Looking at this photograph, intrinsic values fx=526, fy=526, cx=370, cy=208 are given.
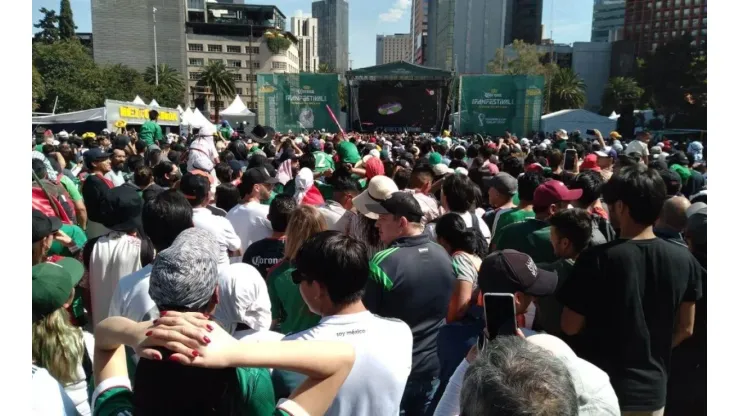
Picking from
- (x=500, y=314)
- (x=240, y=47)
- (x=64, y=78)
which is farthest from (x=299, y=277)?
(x=240, y=47)

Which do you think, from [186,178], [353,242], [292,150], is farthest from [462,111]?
[353,242]

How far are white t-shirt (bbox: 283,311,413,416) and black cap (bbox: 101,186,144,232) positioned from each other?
220 centimetres

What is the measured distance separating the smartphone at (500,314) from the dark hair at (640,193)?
1258mm

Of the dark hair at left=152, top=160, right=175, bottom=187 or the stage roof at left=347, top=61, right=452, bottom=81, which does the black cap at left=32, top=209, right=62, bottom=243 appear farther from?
the stage roof at left=347, top=61, right=452, bottom=81

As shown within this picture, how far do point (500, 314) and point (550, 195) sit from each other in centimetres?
254

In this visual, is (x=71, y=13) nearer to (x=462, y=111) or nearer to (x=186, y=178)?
(x=462, y=111)

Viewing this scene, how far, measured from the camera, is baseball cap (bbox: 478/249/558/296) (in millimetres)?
2086

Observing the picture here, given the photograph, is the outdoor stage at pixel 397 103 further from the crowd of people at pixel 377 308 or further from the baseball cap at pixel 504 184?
the crowd of people at pixel 377 308

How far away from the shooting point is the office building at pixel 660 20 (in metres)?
101

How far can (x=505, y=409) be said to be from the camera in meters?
1.14

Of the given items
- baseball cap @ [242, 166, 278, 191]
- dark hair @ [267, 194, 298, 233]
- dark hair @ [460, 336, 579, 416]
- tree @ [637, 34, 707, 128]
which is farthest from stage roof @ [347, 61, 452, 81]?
dark hair @ [460, 336, 579, 416]

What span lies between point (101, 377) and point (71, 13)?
93.3 metres

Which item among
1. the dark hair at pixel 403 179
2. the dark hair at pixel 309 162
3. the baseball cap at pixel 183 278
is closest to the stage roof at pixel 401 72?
the dark hair at pixel 309 162

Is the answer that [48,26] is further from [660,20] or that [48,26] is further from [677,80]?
[660,20]
